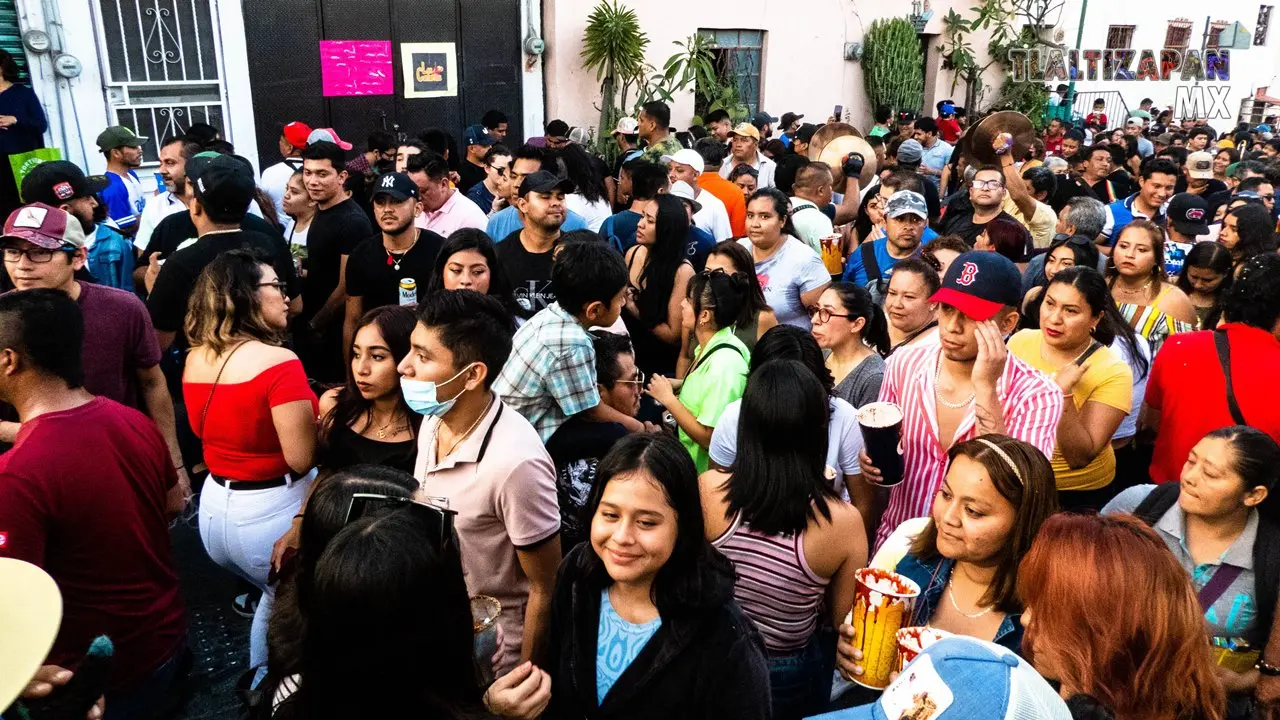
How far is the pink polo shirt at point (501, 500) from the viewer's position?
254cm

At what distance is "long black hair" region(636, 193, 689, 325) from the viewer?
5.11m

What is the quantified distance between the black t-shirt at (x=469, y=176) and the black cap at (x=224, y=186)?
4.11 metres

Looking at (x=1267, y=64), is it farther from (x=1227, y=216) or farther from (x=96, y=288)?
Result: (x=96, y=288)

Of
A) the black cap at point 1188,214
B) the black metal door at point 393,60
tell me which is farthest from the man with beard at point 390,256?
the black metal door at point 393,60

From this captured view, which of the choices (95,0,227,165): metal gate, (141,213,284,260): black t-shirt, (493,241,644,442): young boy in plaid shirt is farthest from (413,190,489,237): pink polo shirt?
(95,0,227,165): metal gate

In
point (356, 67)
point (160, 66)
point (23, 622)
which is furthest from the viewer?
point (356, 67)

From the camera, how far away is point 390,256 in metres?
5.00

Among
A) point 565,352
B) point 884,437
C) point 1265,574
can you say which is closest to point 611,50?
point 565,352

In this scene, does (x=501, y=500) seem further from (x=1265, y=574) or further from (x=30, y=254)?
(x=30, y=254)

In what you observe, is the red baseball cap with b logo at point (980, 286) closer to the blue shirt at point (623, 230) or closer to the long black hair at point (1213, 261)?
the long black hair at point (1213, 261)

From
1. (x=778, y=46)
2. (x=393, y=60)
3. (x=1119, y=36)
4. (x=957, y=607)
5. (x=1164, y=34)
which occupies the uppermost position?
(x=1164, y=34)

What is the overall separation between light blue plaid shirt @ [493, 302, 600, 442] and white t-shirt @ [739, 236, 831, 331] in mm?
2013

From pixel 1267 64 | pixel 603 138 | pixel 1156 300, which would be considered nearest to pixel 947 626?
pixel 1156 300

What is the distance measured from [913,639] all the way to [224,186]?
3.73m
